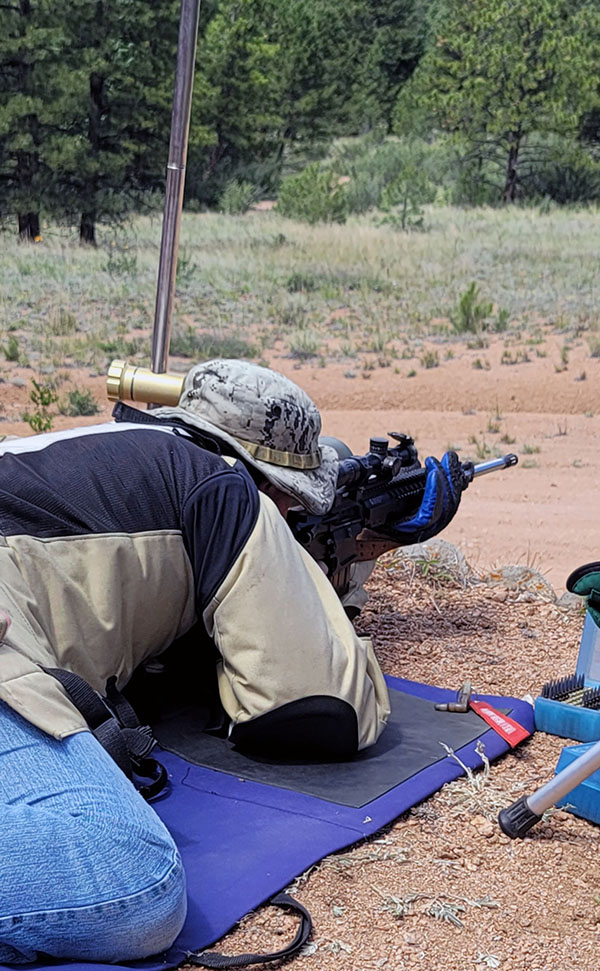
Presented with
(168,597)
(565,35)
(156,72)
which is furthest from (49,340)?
(565,35)

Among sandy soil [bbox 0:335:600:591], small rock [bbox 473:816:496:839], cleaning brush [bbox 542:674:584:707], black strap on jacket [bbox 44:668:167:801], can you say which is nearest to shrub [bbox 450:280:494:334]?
sandy soil [bbox 0:335:600:591]

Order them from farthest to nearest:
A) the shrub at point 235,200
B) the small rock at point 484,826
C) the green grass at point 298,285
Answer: the shrub at point 235,200 < the green grass at point 298,285 < the small rock at point 484,826

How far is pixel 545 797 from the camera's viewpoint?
7.94 feet

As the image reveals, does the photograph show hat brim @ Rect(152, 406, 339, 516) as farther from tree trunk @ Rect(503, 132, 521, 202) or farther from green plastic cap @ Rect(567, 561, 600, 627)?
tree trunk @ Rect(503, 132, 521, 202)

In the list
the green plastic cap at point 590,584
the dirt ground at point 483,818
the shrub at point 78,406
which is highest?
the green plastic cap at point 590,584

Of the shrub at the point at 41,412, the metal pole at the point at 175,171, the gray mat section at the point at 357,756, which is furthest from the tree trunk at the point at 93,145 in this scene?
the gray mat section at the point at 357,756

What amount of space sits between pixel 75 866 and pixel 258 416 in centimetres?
116

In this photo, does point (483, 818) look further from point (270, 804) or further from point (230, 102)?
point (230, 102)

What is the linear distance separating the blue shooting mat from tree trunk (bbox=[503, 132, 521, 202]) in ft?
67.0

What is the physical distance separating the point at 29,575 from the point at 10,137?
603 inches

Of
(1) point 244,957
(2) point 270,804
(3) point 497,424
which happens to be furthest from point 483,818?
(3) point 497,424

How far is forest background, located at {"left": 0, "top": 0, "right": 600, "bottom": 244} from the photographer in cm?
1650

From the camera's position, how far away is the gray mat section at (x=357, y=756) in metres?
2.64

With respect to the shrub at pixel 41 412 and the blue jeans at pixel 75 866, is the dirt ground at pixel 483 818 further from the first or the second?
the shrub at pixel 41 412
